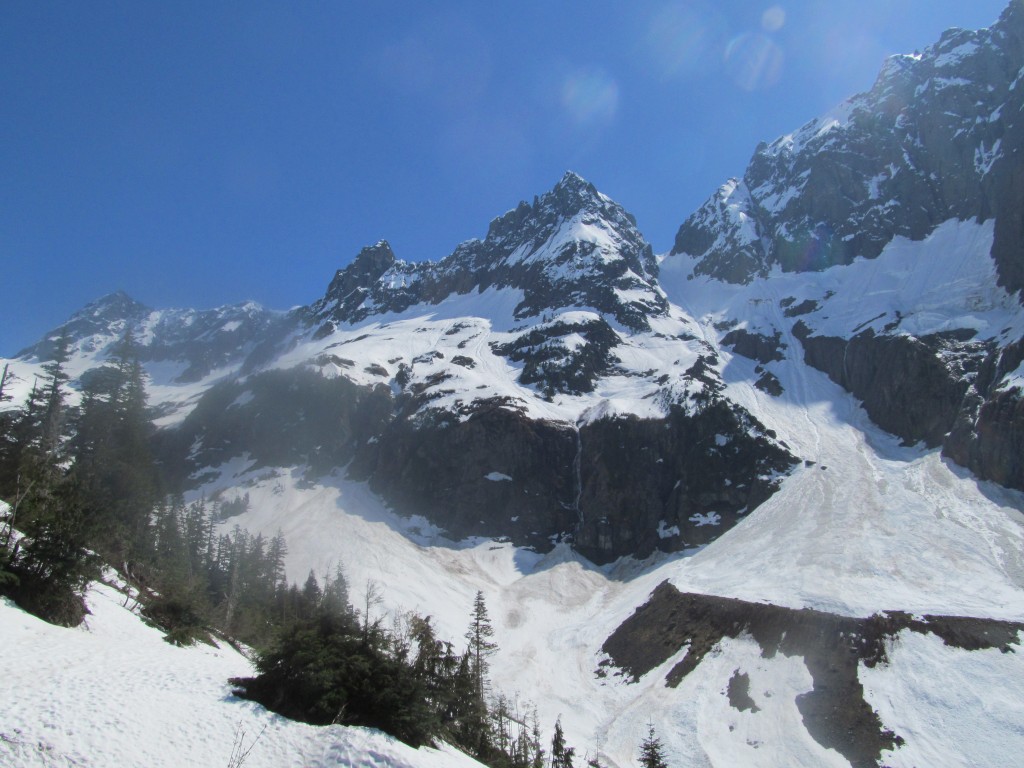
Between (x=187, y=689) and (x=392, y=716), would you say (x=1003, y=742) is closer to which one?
(x=392, y=716)

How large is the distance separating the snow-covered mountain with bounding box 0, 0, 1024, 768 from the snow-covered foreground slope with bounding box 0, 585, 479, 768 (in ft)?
144

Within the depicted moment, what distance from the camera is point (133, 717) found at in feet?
61.0

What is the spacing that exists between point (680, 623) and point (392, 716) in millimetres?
58781

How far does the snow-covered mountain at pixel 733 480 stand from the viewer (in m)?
59.3

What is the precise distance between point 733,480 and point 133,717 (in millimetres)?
107141

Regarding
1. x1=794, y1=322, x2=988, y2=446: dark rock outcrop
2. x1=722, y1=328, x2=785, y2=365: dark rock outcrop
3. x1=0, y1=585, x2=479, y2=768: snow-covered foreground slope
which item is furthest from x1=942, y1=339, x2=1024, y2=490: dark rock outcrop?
x1=0, y1=585, x2=479, y2=768: snow-covered foreground slope

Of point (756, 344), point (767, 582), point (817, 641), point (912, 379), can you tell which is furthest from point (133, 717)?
point (756, 344)

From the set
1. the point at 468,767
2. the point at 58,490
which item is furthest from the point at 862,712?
the point at 58,490

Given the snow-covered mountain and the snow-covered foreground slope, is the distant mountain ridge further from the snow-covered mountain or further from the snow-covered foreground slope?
the snow-covered foreground slope

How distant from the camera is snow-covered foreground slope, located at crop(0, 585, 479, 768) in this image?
16.7 metres

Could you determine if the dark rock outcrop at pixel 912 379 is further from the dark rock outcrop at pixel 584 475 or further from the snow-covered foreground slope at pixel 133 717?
the snow-covered foreground slope at pixel 133 717

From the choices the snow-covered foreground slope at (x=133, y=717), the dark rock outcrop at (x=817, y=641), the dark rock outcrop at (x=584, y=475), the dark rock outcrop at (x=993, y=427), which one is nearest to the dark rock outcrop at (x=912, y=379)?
the dark rock outcrop at (x=993, y=427)

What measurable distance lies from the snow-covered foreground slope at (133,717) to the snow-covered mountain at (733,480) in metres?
43.8

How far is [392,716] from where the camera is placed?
77.3 ft
